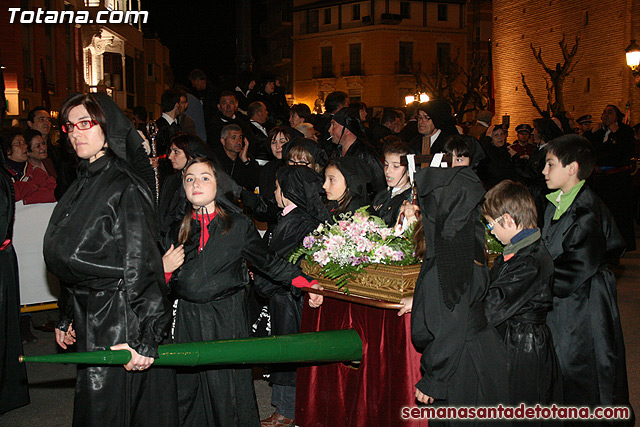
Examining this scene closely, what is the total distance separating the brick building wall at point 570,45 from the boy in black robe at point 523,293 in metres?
26.5

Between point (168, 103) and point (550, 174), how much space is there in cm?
585

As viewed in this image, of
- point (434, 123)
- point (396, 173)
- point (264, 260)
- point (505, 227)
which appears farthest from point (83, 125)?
point (434, 123)

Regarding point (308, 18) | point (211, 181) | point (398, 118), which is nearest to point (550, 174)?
point (211, 181)

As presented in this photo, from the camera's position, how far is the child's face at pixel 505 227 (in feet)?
13.6

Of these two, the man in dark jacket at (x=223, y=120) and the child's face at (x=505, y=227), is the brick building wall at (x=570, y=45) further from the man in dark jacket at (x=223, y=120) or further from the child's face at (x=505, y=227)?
the child's face at (x=505, y=227)

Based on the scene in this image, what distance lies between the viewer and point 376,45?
5706cm

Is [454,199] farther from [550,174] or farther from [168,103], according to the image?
[168,103]

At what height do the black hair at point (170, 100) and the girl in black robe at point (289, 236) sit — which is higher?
the black hair at point (170, 100)

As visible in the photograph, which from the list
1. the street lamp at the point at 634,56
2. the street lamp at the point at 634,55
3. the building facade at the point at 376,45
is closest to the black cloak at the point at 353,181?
the street lamp at the point at 634,56

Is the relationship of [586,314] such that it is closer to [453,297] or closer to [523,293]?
[523,293]

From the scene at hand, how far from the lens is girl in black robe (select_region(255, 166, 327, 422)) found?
540 cm

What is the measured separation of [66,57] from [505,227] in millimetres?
27172

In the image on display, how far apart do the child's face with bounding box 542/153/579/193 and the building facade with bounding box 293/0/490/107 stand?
51794 mm

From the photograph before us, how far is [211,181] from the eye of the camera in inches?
180
